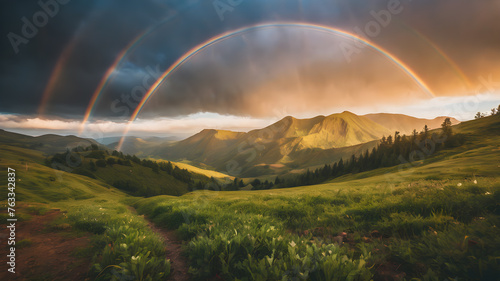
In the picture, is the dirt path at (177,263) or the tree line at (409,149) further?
the tree line at (409,149)

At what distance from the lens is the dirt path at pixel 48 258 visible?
4.66m

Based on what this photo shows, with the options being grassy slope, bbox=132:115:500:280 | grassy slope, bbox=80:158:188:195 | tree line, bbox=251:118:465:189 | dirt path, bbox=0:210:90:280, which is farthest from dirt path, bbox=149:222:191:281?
grassy slope, bbox=80:158:188:195

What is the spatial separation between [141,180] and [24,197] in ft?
429

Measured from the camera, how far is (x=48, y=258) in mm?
5535

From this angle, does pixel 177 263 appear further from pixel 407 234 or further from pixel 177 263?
pixel 407 234

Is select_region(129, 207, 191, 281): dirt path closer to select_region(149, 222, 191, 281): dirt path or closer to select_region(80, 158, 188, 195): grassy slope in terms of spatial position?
select_region(149, 222, 191, 281): dirt path

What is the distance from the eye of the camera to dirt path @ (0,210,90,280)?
4656 millimetres

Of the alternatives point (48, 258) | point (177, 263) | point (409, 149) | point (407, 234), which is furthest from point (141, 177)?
point (409, 149)

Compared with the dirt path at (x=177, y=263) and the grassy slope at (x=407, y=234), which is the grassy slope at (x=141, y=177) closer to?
the dirt path at (x=177, y=263)

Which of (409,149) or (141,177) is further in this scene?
(141,177)

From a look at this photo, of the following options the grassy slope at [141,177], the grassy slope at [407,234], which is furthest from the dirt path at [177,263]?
the grassy slope at [141,177]

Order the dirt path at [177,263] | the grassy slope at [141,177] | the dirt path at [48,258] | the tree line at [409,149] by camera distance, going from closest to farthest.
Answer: the dirt path at [177,263] < the dirt path at [48,258] < the tree line at [409,149] < the grassy slope at [141,177]

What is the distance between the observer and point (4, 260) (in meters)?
5.56

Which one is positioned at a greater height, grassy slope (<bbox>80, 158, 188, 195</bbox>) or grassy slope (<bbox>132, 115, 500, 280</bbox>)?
grassy slope (<bbox>132, 115, 500, 280</bbox>)
